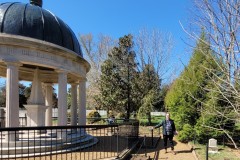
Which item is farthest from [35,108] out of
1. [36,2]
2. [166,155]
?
[166,155]

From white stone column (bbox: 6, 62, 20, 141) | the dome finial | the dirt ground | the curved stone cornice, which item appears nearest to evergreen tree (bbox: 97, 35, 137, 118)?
the dome finial

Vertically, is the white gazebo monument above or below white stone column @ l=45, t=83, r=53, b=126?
above

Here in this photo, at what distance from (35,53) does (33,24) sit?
1630 mm

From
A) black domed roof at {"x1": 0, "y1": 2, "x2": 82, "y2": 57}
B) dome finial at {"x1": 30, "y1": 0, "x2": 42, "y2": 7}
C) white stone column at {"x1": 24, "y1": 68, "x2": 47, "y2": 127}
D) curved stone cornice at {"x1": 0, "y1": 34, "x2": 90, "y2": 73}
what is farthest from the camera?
dome finial at {"x1": 30, "y1": 0, "x2": 42, "y2": 7}

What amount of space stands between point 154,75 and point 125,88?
14.7 feet

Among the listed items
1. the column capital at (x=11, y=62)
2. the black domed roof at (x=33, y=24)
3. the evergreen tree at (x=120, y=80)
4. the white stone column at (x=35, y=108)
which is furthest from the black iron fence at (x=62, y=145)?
the evergreen tree at (x=120, y=80)

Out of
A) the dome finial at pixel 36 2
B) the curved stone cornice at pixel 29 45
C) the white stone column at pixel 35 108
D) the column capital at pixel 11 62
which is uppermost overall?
the dome finial at pixel 36 2

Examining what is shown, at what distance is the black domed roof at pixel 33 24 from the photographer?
10.7m

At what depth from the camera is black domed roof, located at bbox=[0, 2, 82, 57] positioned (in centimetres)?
1072

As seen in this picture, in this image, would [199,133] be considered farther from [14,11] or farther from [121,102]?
[121,102]

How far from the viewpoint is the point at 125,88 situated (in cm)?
2914

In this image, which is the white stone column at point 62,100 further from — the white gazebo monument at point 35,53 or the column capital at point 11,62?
the column capital at point 11,62

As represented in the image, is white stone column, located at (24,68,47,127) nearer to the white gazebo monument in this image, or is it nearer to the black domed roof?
the white gazebo monument

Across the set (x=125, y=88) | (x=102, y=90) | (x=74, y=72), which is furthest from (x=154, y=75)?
(x=74, y=72)
